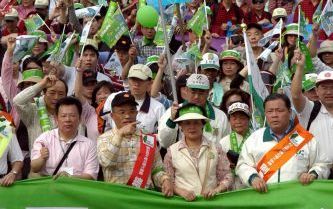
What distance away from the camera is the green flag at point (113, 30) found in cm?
1255

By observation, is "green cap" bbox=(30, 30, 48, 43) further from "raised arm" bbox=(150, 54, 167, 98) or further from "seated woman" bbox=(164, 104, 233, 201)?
"seated woman" bbox=(164, 104, 233, 201)

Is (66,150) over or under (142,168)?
over

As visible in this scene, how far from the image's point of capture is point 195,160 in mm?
9320

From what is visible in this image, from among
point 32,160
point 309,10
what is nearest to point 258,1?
point 309,10

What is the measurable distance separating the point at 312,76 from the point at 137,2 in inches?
235

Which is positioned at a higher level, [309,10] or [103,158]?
[309,10]

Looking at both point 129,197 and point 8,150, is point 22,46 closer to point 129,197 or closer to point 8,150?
point 8,150

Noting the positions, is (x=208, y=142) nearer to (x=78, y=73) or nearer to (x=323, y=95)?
(x=323, y=95)

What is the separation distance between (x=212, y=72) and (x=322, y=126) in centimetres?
285

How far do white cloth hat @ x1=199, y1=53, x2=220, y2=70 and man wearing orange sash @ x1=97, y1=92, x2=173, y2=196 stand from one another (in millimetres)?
3091

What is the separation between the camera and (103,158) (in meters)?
9.12

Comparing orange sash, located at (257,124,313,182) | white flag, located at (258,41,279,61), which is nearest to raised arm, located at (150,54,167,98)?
white flag, located at (258,41,279,61)

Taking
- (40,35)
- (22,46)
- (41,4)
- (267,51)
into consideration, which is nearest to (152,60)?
(267,51)

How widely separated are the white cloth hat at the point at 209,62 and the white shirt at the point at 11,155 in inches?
135
